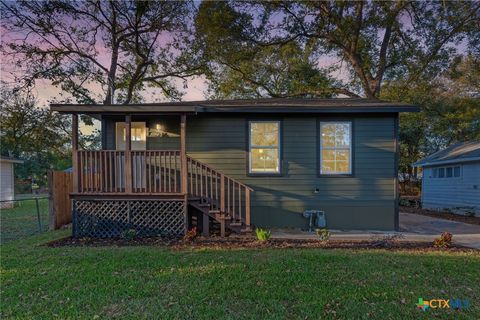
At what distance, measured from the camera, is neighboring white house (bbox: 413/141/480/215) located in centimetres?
1198

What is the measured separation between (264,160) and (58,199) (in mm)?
5840

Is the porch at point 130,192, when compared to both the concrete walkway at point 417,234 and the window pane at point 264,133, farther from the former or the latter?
the window pane at point 264,133

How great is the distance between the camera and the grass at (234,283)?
310 centimetres

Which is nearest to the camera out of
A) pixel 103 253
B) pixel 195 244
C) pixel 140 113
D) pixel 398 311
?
pixel 398 311

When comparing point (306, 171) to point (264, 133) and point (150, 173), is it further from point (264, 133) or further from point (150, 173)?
point (150, 173)

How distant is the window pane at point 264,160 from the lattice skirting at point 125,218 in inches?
87.7

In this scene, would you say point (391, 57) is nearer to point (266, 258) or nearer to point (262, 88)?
point (262, 88)

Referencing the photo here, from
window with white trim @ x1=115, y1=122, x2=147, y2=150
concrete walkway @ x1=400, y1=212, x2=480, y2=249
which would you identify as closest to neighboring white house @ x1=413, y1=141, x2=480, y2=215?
concrete walkway @ x1=400, y1=212, x2=480, y2=249

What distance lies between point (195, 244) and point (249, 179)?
2462 millimetres

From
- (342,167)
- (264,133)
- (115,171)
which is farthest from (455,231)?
(115,171)

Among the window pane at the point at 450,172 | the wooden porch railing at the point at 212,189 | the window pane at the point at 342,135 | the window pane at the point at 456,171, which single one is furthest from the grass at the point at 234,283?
the window pane at the point at 450,172

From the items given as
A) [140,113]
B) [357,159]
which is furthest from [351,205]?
[140,113]

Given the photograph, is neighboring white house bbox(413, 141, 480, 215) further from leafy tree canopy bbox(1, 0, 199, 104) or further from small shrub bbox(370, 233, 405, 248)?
leafy tree canopy bbox(1, 0, 199, 104)

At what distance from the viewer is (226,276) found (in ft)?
13.3
